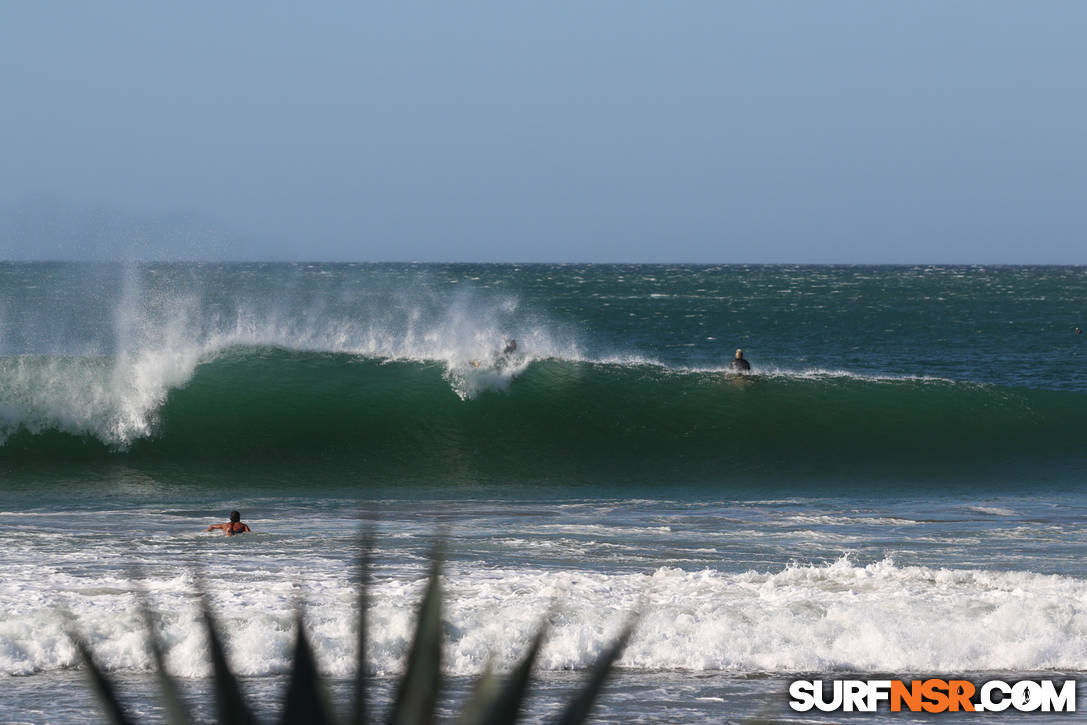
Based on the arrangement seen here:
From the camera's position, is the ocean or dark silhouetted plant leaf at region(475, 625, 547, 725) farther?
the ocean

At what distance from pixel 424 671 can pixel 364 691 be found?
0.21 feet

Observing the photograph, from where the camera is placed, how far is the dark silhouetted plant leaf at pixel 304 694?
47.7 inches

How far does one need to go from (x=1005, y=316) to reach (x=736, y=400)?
49.3 m

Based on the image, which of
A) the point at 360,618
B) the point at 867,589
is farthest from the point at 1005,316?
the point at 360,618

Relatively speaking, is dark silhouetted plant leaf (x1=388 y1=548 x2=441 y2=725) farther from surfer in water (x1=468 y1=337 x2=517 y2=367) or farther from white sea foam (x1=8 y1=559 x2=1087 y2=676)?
surfer in water (x1=468 y1=337 x2=517 y2=367)

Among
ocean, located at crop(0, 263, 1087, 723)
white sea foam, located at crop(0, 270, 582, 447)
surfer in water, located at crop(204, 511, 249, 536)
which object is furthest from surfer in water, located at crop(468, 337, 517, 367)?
surfer in water, located at crop(204, 511, 249, 536)

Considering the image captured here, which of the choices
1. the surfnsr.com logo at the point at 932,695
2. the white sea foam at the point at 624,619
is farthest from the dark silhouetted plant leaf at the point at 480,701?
the white sea foam at the point at 624,619

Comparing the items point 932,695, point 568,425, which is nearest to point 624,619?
point 932,695

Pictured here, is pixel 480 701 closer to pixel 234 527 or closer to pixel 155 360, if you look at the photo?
pixel 234 527

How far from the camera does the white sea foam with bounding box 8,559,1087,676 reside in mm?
7891

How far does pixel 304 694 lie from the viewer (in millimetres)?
1240

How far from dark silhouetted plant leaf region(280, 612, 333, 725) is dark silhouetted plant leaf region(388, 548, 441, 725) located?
0.24ft

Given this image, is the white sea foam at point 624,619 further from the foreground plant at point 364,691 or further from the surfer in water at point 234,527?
the foreground plant at point 364,691

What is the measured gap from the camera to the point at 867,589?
30.8 ft
